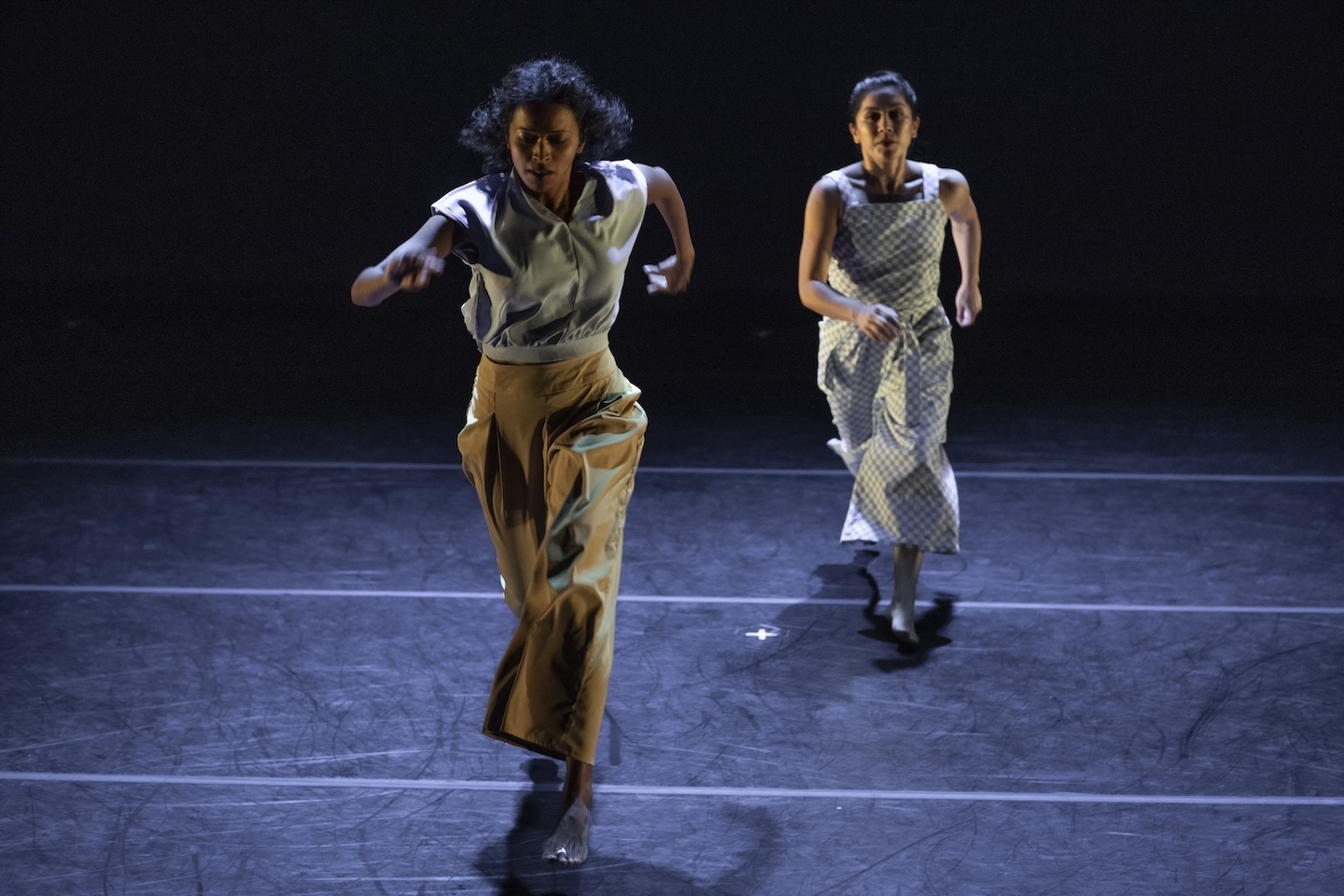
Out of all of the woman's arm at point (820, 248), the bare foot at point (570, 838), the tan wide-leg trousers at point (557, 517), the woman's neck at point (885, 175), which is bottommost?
the bare foot at point (570, 838)

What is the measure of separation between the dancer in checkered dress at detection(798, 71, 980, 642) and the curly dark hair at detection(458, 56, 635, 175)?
80 centimetres

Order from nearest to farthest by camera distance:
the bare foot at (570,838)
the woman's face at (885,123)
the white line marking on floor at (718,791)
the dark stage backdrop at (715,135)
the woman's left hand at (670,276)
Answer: the bare foot at (570,838) < the white line marking on floor at (718,791) < the woman's left hand at (670,276) < the woman's face at (885,123) < the dark stage backdrop at (715,135)

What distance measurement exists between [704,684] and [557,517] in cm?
78

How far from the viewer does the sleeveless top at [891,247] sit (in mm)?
3131

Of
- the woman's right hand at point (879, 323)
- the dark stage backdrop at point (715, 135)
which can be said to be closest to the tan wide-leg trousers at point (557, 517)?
the woman's right hand at point (879, 323)

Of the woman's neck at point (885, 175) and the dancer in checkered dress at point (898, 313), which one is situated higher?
the woman's neck at point (885, 175)

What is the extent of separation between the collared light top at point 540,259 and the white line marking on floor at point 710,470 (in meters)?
2.24

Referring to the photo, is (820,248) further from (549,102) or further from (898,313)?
(549,102)

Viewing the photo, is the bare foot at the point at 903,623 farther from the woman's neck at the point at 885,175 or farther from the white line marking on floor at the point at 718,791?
the woman's neck at the point at 885,175

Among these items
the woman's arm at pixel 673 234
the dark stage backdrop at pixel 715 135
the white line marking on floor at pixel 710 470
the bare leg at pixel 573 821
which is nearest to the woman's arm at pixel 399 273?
the woman's arm at pixel 673 234

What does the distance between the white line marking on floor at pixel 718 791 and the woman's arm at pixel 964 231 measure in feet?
3.90

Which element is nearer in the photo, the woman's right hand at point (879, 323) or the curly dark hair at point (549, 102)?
the curly dark hair at point (549, 102)

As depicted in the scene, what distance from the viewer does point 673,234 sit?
8.41ft

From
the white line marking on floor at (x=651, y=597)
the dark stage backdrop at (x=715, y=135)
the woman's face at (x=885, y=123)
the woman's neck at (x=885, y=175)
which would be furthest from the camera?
the dark stage backdrop at (x=715, y=135)
